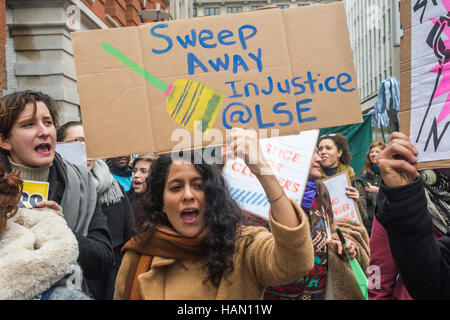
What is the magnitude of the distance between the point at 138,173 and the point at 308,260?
2.47 meters

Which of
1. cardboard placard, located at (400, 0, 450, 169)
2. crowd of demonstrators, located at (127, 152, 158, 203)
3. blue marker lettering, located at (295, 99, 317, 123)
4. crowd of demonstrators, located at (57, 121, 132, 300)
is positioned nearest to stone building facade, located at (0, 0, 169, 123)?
crowd of demonstrators, located at (127, 152, 158, 203)

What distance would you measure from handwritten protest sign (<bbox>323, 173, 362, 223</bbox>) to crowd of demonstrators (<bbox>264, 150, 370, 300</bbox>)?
1.42ft

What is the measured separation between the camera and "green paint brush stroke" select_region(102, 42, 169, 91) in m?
1.74

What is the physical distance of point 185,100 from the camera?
172 centimetres

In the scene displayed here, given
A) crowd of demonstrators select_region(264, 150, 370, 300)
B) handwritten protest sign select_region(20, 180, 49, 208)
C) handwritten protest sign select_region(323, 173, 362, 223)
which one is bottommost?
crowd of demonstrators select_region(264, 150, 370, 300)

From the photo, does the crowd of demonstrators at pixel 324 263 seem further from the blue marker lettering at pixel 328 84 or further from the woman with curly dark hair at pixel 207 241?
the blue marker lettering at pixel 328 84

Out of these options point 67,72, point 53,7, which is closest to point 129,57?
point 67,72

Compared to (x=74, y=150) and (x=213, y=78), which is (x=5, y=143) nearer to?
(x=74, y=150)

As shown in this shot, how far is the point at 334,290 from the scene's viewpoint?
2443mm

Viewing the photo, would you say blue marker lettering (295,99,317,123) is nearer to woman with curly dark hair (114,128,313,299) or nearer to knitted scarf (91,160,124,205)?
woman with curly dark hair (114,128,313,299)

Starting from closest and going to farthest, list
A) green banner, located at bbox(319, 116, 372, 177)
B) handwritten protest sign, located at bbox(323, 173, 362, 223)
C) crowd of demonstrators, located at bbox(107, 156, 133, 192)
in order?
handwritten protest sign, located at bbox(323, 173, 362, 223), crowd of demonstrators, located at bbox(107, 156, 133, 192), green banner, located at bbox(319, 116, 372, 177)

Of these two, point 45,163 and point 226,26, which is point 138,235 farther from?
point 226,26

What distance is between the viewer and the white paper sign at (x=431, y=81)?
1.47 m

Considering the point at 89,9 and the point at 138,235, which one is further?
the point at 89,9
